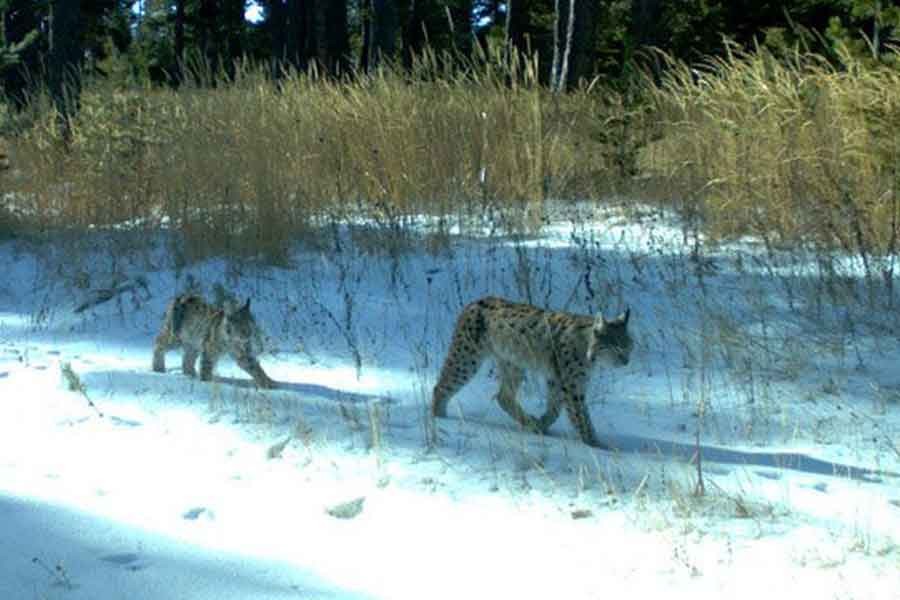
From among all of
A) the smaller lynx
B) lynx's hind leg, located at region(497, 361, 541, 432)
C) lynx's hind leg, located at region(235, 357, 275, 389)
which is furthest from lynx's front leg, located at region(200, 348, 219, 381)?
lynx's hind leg, located at region(497, 361, 541, 432)

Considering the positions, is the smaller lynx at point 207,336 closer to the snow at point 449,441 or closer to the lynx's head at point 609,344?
the snow at point 449,441

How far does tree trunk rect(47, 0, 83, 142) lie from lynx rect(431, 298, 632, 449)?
826 centimetres

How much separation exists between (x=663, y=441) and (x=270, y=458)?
191 cm

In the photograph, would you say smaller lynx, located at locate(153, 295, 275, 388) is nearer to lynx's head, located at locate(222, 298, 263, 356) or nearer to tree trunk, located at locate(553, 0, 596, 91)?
lynx's head, located at locate(222, 298, 263, 356)

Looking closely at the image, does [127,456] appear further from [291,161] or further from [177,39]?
[177,39]

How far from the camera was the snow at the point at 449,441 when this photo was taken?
14.7ft

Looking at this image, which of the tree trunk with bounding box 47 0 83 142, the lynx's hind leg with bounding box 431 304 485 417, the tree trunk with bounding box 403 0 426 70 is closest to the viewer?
the lynx's hind leg with bounding box 431 304 485 417

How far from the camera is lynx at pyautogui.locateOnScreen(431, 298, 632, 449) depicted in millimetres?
6254

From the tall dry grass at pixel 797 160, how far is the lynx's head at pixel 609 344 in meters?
2.49

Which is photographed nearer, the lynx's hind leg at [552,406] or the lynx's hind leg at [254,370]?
the lynx's hind leg at [552,406]

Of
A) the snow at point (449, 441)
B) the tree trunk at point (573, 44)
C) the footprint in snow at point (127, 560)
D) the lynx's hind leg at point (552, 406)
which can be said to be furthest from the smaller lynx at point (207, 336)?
the tree trunk at point (573, 44)

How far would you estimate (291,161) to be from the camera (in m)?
11.4

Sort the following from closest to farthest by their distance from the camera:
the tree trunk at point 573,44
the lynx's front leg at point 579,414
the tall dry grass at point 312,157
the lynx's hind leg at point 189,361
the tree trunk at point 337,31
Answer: the lynx's front leg at point 579,414 < the lynx's hind leg at point 189,361 < the tall dry grass at point 312,157 < the tree trunk at point 573,44 < the tree trunk at point 337,31

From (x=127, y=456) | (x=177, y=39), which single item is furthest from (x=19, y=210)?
(x=177, y=39)
